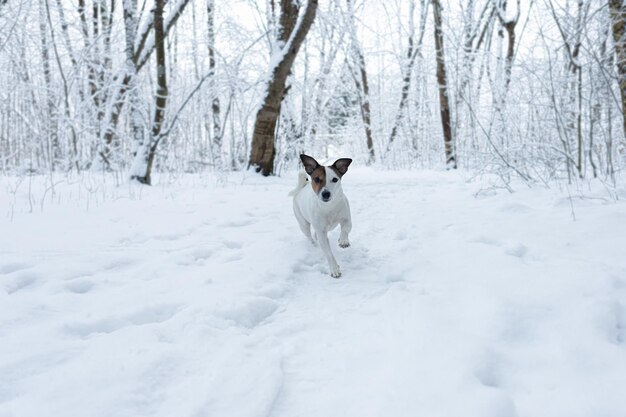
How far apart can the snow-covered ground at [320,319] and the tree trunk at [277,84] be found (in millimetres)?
4897

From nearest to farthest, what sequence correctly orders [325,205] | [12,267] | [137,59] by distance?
1. [12,267]
2. [325,205]
3. [137,59]

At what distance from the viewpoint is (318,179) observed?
3.37 metres

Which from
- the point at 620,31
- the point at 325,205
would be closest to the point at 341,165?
the point at 325,205

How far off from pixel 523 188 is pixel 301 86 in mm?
8562

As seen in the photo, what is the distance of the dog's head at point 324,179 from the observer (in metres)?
3.26

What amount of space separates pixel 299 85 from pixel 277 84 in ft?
12.4

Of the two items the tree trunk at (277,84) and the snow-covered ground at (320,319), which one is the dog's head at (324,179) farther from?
the tree trunk at (277,84)

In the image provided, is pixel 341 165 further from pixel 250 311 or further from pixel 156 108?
pixel 156 108

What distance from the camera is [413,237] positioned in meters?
3.68

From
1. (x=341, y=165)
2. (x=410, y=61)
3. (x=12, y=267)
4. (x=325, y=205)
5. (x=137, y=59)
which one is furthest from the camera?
(x=410, y=61)

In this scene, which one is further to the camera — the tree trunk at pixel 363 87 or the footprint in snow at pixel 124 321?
the tree trunk at pixel 363 87

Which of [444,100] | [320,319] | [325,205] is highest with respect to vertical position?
[444,100]

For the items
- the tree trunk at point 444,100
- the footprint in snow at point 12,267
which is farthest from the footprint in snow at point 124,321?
the tree trunk at point 444,100

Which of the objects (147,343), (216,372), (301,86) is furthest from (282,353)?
(301,86)
